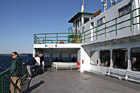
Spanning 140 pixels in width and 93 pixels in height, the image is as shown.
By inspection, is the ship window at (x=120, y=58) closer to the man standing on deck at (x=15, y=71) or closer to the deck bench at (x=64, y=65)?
Result: the man standing on deck at (x=15, y=71)

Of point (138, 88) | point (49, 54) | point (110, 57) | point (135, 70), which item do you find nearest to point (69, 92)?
point (138, 88)

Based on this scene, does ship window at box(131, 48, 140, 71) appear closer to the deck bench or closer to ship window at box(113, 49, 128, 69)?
ship window at box(113, 49, 128, 69)

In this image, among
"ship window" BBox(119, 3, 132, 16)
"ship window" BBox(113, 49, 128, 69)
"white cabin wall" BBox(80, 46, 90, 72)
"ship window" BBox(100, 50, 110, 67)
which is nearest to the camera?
"ship window" BBox(113, 49, 128, 69)

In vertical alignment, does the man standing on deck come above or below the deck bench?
above

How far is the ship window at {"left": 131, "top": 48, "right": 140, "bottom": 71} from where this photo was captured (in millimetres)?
8625

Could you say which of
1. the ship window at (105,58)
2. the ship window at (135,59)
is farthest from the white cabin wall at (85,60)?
the ship window at (135,59)

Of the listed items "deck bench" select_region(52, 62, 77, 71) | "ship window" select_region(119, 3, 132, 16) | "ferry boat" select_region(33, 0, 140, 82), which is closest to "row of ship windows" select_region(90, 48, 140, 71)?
"ferry boat" select_region(33, 0, 140, 82)

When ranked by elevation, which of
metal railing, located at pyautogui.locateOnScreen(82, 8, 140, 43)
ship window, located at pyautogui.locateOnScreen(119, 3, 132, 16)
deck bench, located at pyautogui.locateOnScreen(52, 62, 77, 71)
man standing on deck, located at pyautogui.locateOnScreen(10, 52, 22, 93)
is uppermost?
ship window, located at pyautogui.locateOnScreen(119, 3, 132, 16)

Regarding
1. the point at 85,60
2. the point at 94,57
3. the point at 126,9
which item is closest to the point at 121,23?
the point at 126,9

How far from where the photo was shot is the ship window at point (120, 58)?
32.2 feet

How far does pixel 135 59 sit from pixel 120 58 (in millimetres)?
1573

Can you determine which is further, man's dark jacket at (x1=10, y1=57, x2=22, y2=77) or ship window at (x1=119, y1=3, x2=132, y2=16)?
ship window at (x1=119, y1=3, x2=132, y2=16)

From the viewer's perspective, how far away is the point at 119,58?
413 inches

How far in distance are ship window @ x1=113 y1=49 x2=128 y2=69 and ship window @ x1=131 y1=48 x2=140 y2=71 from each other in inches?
25.6
